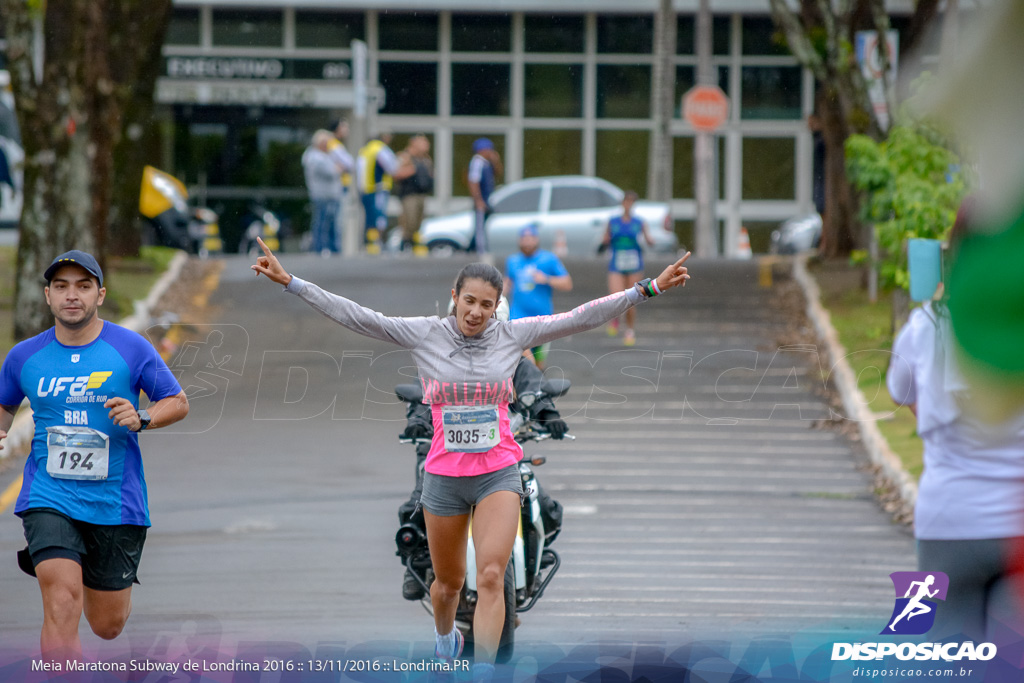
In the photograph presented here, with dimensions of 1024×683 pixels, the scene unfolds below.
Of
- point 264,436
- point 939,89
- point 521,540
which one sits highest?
point 939,89

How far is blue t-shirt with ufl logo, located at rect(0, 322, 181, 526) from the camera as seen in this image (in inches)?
198

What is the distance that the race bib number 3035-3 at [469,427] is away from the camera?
5.47 m

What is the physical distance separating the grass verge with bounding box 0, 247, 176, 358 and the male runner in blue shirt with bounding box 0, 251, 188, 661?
33.3 ft

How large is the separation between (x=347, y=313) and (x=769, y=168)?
30.2m

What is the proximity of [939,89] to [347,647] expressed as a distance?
17.9 feet

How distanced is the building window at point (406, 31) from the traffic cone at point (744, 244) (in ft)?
27.2

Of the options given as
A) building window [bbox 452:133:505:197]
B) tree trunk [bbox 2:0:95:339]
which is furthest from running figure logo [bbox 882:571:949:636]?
building window [bbox 452:133:505:197]

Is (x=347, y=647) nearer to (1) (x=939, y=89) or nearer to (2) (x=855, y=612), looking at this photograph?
(2) (x=855, y=612)

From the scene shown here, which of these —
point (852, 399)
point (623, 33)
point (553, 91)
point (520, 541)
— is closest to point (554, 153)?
point (553, 91)

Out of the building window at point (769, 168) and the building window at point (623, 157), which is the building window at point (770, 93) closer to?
the building window at point (769, 168)

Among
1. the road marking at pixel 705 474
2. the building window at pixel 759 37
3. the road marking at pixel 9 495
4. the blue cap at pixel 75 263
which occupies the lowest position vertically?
the road marking at pixel 705 474

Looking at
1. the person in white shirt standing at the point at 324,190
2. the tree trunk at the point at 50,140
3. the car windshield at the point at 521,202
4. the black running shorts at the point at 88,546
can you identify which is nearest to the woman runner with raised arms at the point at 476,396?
the black running shorts at the point at 88,546

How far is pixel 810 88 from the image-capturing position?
111 ft

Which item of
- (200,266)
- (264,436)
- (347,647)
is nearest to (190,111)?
(200,266)
